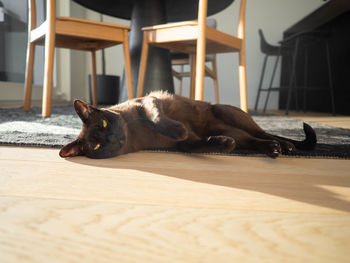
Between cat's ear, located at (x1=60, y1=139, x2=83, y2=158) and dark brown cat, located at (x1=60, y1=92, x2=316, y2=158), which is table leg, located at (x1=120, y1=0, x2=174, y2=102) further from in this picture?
cat's ear, located at (x1=60, y1=139, x2=83, y2=158)

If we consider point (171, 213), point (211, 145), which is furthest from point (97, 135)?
point (171, 213)

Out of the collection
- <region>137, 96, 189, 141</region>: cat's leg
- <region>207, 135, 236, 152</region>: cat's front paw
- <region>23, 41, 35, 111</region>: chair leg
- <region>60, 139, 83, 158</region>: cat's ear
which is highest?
<region>23, 41, 35, 111</region>: chair leg

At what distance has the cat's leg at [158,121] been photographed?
2.70ft

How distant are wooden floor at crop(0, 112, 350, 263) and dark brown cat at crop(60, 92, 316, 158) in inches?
3.9

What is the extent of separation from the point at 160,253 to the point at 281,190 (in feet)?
1.07

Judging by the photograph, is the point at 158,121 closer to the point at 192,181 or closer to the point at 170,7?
the point at 192,181

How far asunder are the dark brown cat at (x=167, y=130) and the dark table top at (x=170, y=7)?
4.30ft

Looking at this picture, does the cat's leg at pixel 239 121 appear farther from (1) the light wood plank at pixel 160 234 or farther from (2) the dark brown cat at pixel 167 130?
(1) the light wood plank at pixel 160 234

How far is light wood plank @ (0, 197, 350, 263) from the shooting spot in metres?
0.35

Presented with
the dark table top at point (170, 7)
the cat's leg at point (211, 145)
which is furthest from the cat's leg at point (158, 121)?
the dark table top at point (170, 7)

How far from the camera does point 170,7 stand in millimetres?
2316

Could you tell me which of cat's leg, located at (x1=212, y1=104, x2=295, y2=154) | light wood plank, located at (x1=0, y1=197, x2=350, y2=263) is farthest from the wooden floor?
cat's leg, located at (x1=212, y1=104, x2=295, y2=154)

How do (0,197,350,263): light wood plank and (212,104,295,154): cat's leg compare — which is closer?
(0,197,350,263): light wood plank

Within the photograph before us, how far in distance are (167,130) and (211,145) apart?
169 mm
